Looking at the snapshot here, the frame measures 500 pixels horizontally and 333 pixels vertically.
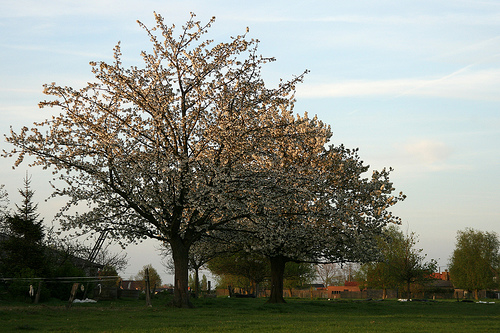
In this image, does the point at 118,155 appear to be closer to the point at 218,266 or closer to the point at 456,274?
the point at 218,266

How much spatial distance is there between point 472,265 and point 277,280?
6033cm

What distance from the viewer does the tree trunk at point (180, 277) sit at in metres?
30.2

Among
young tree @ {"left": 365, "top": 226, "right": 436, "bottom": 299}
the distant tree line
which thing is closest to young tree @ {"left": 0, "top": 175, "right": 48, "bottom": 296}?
the distant tree line

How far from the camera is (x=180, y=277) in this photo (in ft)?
101

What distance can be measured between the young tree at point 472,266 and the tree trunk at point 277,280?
5900 cm

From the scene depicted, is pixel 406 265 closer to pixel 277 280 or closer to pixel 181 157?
pixel 277 280

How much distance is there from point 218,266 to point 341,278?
106 meters

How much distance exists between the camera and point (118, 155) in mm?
29844

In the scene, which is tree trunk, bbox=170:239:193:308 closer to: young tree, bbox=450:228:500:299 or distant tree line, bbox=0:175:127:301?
distant tree line, bbox=0:175:127:301

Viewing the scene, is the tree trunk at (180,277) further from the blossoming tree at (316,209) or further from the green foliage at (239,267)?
the green foliage at (239,267)

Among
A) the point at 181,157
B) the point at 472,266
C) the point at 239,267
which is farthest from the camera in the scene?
the point at 472,266

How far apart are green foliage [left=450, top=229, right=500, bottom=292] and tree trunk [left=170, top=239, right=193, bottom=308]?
7140 centimetres

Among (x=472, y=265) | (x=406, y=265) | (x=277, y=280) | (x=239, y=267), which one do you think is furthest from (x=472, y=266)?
(x=277, y=280)

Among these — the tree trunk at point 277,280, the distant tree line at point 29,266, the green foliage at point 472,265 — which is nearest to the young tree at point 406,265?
the green foliage at point 472,265
